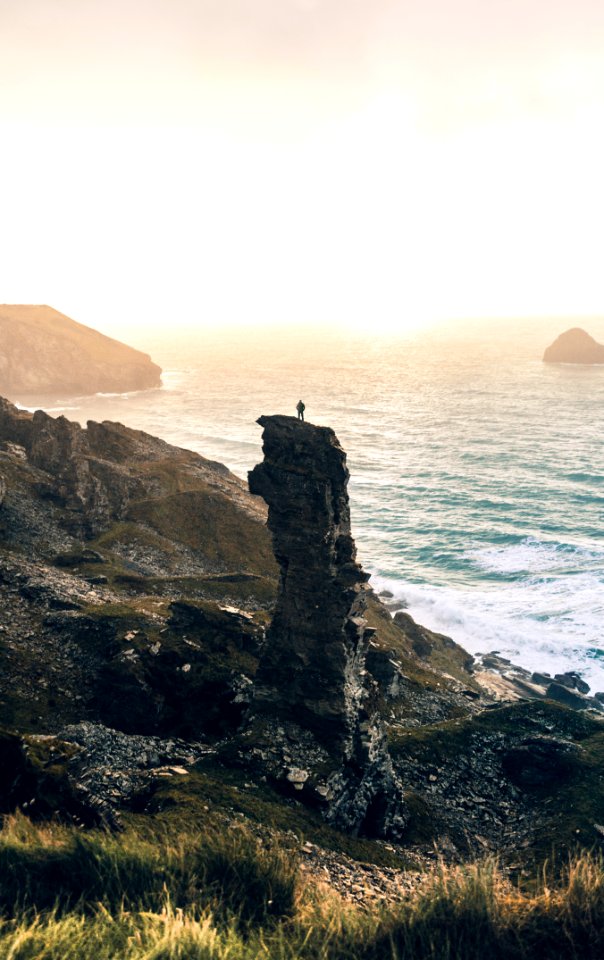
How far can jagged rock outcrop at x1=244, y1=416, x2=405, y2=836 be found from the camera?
127ft

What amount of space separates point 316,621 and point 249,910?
80.8 ft

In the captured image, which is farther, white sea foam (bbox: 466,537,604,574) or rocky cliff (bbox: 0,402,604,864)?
white sea foam (bbox: 466,537,604,574)

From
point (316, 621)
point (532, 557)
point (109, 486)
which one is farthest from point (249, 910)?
point (532, 557)

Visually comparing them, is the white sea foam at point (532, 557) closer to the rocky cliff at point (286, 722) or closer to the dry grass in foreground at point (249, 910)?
the rocky cliff at point (286, 722)

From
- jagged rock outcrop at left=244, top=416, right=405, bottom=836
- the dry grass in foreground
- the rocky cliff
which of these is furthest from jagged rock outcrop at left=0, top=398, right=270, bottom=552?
the dry grass in foreground

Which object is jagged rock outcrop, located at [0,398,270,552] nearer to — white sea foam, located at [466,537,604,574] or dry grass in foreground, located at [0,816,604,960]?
white sea foam, located at [466,537,604,574]

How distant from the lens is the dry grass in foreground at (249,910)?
14.0 meters

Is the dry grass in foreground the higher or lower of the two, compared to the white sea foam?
higher

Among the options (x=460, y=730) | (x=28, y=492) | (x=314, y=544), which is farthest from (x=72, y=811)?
(x=28, y=492)

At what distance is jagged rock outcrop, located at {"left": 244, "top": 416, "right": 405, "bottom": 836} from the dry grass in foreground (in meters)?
21.0

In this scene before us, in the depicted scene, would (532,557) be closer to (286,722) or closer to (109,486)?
(109,486)

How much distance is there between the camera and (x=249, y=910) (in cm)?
1656

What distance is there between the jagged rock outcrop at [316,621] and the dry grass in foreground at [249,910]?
21049 mm

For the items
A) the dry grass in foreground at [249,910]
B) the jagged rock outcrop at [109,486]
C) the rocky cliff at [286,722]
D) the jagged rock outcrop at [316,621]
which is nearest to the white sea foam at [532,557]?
the jagged rock outcrop at [109,486]
